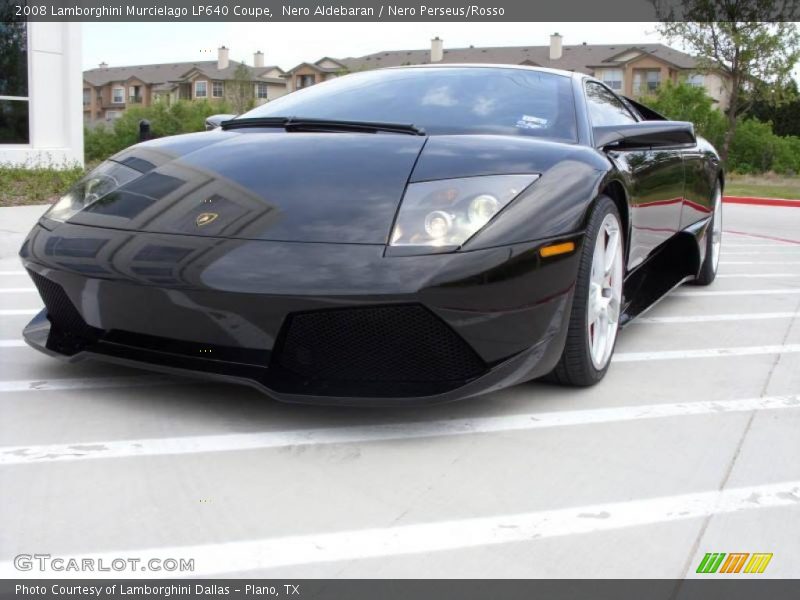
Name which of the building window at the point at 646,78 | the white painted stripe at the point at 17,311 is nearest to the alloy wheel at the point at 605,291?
the white painted stripe at the point at 17,311

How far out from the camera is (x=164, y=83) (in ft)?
266

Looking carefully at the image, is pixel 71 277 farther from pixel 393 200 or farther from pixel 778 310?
pixel 778 310

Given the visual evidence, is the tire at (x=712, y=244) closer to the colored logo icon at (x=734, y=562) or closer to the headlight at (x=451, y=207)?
the headlight at (x=451, y=207)

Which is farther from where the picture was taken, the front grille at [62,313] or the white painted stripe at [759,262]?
the white painted stripe at [759,262]

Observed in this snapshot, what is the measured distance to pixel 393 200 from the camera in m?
2.55

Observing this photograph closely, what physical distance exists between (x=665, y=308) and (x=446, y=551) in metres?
3.29

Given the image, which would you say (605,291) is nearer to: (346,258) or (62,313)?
(346,258)

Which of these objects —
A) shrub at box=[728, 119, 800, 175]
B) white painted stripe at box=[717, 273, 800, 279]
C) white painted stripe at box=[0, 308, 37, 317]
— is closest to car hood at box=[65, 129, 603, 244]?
white painted stripe at box=[0, 308, 37, 317]

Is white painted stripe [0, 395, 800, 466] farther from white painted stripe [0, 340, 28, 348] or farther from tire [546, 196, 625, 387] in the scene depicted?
white painted stripe [0, 340, 28, 348]

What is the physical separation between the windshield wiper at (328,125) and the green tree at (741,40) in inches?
880

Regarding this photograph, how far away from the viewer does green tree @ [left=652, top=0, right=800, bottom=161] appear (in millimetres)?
23891

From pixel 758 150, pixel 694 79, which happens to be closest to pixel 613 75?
pixel 694 79

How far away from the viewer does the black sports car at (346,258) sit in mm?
2414

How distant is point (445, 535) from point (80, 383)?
5.08ft
